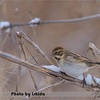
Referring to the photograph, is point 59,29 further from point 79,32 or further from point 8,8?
point 8,8

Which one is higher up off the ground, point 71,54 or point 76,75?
point 71,54

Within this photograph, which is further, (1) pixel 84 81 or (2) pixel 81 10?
(2) pixel 81 10

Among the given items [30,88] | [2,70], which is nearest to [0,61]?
[2,70]

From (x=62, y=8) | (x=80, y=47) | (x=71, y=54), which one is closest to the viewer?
(x=71, y=54)

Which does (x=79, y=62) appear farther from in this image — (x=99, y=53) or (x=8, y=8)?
(x=8, y=8)

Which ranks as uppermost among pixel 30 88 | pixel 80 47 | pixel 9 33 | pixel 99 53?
pixel 80 47

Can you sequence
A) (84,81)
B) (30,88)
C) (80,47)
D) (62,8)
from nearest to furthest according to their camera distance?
(84,81), (30,88), (80,47), (62,8)
